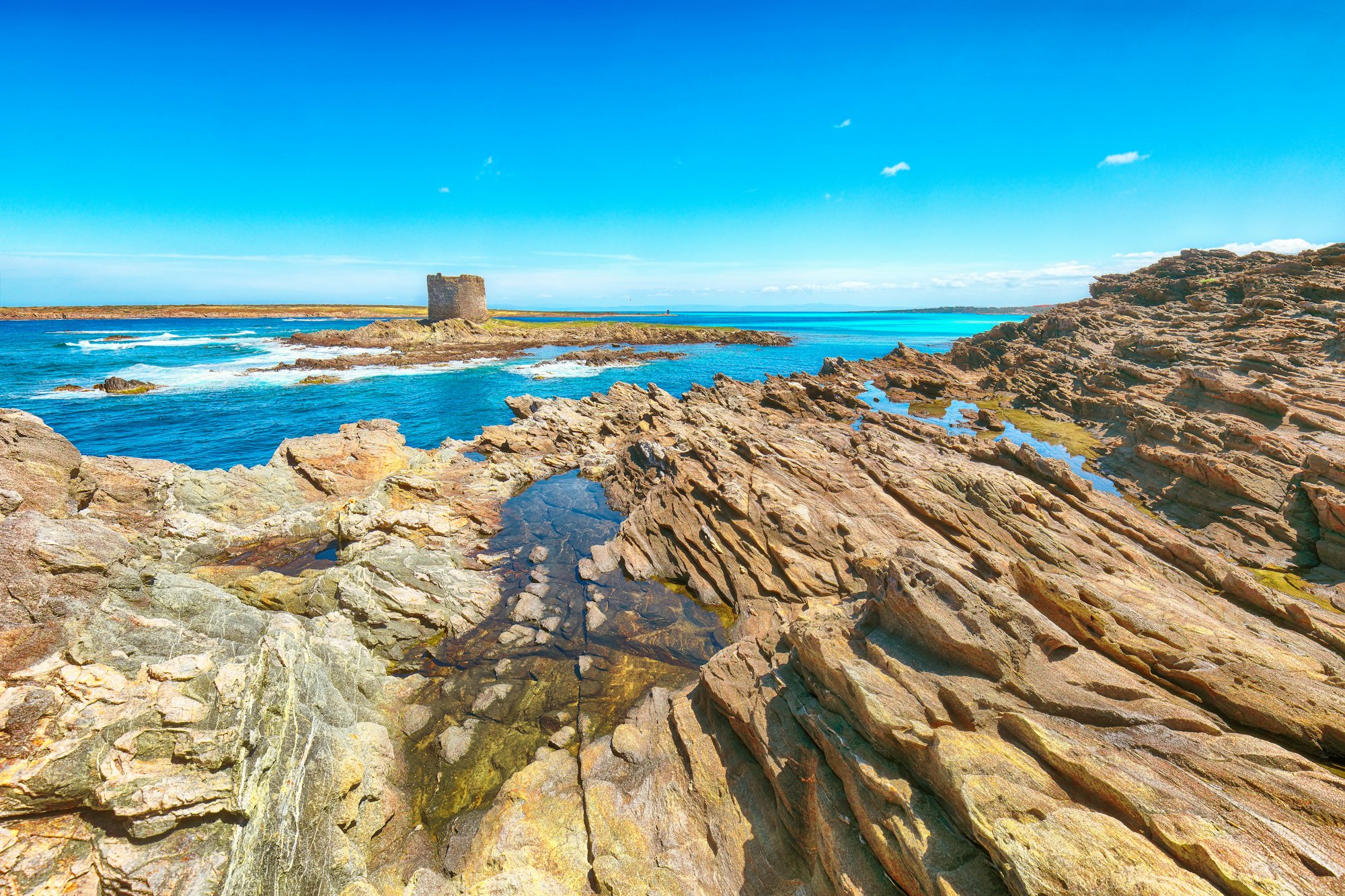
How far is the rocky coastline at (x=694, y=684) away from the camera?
681cm

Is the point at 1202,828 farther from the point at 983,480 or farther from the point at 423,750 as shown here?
the point at 983,480

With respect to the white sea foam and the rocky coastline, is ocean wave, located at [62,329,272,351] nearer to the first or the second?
the white sea foam

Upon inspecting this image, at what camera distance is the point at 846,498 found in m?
21.1

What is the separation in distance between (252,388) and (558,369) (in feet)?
123

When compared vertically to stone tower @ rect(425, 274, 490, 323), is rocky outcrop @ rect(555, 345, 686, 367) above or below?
below

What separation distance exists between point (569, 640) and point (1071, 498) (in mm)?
20420

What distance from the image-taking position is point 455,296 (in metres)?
102

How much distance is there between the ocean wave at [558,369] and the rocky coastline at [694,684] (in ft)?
163

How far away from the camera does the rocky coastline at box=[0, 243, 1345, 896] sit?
268 inches

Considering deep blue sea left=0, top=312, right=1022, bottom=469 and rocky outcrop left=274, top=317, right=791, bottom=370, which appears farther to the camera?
rocky outcrop left=274, top=317, right=791, bottom=370

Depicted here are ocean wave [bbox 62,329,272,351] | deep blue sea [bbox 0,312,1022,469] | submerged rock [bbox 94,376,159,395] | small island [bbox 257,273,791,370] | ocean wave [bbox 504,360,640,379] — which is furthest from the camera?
ocean wave [bbox 62,329,272,351]

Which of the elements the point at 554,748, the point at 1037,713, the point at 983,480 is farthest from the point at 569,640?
the point at 983,480

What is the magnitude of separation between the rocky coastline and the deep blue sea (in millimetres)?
21431

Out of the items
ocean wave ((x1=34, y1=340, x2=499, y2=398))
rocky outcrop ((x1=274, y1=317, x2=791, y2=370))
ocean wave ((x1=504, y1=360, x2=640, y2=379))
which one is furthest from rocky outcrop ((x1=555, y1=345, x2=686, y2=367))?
ocean wave ((x1=34, y1=340, x2=499, y2=398))
